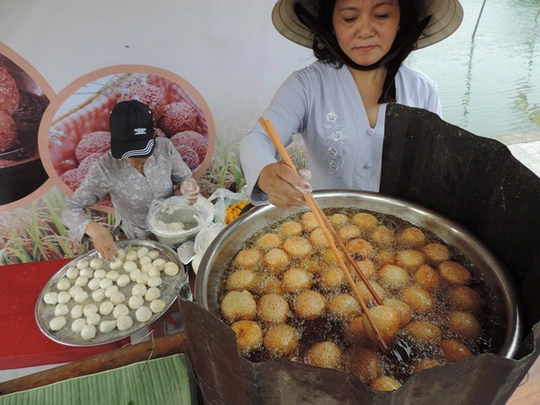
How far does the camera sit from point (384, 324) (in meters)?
0.98

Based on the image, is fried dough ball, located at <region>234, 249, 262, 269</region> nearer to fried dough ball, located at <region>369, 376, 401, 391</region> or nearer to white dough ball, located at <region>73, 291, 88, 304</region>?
fried dough ball, located at <region>369, 376, 401, 391</region>

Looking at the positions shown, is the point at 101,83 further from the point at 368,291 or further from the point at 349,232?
the point at 368,291

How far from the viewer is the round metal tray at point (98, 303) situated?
6.18ft

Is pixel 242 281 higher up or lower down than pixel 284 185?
lower down

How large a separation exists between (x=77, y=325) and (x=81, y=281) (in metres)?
0.33

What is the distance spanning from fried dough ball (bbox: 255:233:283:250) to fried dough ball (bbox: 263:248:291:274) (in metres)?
0.04

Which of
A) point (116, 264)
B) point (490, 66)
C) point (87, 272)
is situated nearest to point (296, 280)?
point (116, 264)

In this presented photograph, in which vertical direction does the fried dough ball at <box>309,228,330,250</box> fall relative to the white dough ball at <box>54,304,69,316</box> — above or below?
above

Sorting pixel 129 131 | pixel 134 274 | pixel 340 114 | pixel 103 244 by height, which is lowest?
pixel 134 274

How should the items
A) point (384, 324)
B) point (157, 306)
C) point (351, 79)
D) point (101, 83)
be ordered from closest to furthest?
point (384, 324) → point (351, 79) → point (157, 306) → point (101, 83)

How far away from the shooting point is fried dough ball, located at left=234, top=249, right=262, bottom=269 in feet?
4.05

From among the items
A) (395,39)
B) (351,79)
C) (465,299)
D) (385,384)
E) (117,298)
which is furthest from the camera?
(117,298)

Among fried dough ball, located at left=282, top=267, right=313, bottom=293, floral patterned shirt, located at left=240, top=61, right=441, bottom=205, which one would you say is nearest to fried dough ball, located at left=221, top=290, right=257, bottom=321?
fried dough ball, located at left=282, top=267, right=313, bottom=293

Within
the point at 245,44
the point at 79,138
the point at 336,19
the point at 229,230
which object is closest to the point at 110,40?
the point at 79,138
